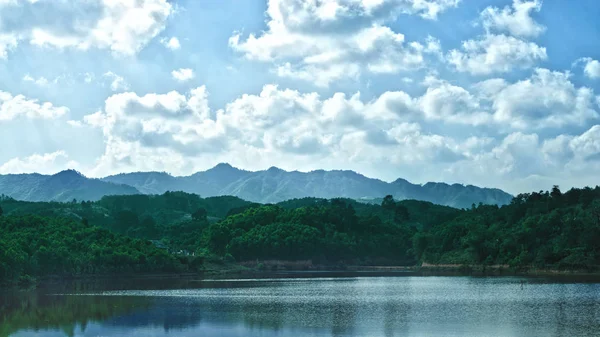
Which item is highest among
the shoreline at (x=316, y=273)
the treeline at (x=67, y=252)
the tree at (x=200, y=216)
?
the tree at (x=200, y=216)

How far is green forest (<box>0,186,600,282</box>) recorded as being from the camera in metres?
102

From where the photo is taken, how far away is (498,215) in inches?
5379

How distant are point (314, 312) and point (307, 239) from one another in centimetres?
9993

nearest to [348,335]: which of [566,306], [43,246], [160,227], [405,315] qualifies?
[405,315]

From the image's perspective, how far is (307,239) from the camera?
15262 centimetres

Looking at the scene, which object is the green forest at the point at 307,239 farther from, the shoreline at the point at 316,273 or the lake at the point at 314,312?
the lake at the point at 314,312

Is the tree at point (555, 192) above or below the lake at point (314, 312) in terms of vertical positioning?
above

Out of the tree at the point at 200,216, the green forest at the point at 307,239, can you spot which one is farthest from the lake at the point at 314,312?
the tree at the point at 200,216

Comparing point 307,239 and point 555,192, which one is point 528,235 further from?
point 307,239

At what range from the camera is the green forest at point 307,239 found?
102 m

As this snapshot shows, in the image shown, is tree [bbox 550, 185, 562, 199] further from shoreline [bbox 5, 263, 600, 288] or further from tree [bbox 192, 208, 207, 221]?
tree [bbox 192, 208, 207, 221]

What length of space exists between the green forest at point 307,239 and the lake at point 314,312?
27992 mm

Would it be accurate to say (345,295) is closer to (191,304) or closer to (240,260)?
(191,304)

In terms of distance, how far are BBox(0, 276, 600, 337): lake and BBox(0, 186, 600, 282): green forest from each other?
27992 mm
